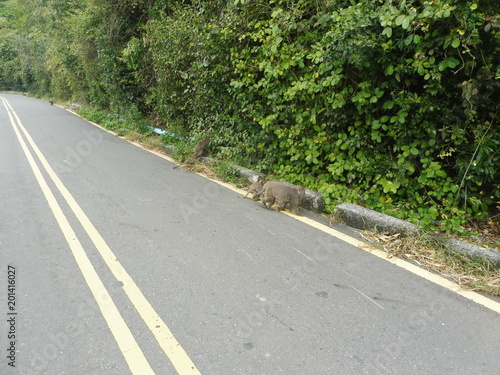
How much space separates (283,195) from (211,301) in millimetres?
2397

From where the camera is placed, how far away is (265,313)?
3.09 m

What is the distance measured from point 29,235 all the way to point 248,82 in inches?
173

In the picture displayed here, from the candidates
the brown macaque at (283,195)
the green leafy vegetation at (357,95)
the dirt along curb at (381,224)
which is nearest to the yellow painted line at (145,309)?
the brown macaque at (283,195)

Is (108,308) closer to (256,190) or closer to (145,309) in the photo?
(145,309)

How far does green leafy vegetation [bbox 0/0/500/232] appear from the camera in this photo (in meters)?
4.19

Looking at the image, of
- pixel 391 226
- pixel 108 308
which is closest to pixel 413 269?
pixel 391 226

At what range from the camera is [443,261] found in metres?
3.84

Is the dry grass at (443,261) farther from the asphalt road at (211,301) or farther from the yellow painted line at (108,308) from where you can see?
the yellow painted line at (108,308)

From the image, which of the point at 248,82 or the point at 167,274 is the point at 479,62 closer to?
the point at 248,82

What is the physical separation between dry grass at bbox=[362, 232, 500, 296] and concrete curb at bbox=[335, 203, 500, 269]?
0.20ft

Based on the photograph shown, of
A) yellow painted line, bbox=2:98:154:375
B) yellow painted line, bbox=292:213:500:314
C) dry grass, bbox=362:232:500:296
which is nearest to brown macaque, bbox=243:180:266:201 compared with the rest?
yellow painted line, bbox=292:213:500:314

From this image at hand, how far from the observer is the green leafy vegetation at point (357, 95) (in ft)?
13.7

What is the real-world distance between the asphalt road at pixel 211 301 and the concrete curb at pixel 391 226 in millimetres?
501

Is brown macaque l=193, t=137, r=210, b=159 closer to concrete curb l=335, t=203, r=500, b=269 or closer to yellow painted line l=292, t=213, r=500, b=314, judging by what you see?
yellow painted line l=292, t=213, r=500, b=314
